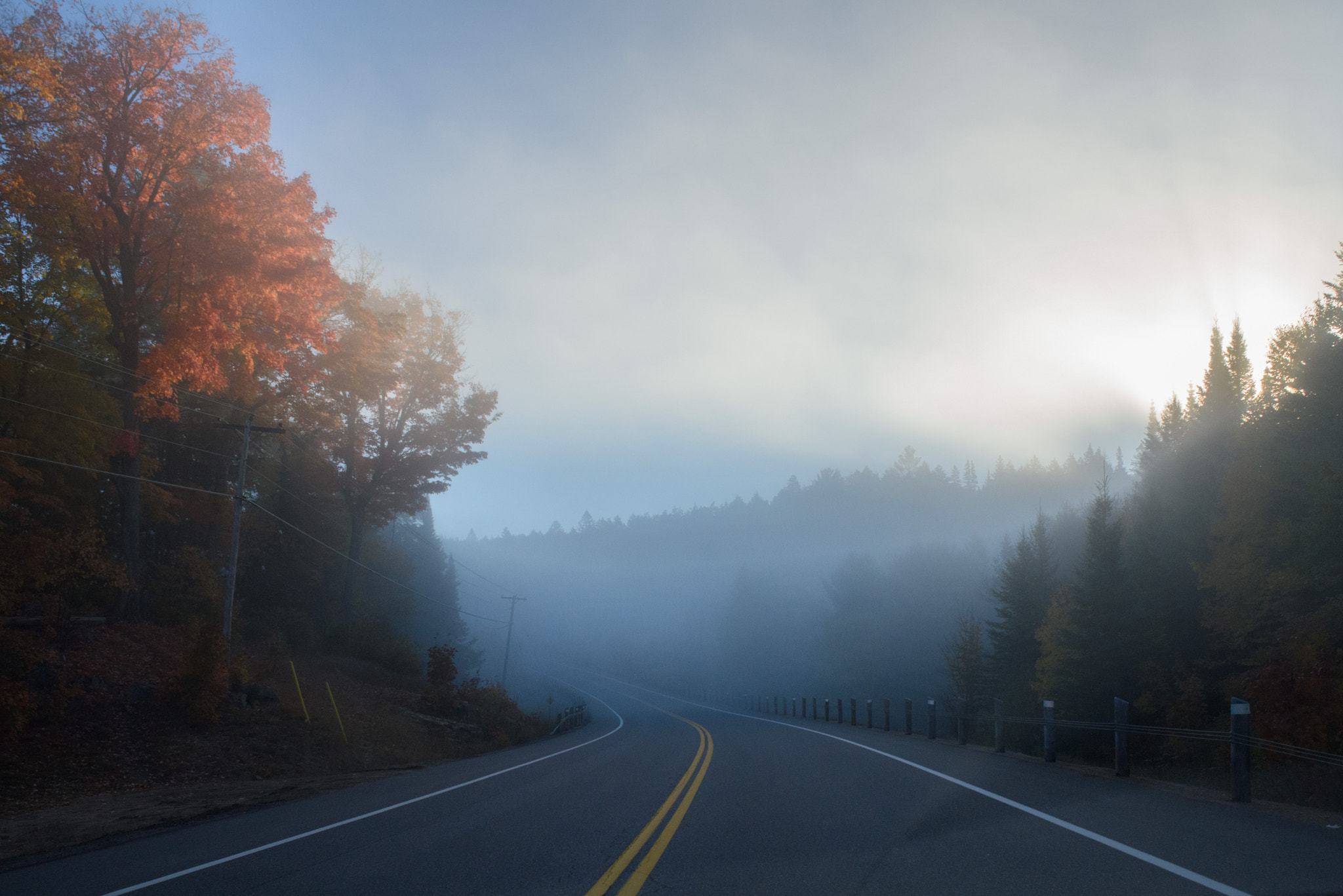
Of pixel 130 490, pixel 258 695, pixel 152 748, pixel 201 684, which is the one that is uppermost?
pixel 130 490

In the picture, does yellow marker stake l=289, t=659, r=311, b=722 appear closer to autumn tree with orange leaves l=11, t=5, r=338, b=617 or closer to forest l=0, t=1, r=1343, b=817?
forest l=0, t=1, r=1343, b=817

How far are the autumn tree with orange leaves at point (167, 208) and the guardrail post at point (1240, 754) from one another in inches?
827

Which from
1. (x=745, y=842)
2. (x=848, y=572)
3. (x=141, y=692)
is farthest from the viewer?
(x=848, y=572)

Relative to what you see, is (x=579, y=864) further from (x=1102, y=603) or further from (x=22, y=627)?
(x=1102, y=603)

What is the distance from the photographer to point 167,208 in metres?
18.7

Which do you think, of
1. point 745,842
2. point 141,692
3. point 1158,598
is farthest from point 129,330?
point 1158,598

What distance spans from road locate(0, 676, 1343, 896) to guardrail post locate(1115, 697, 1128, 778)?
1.27 feet

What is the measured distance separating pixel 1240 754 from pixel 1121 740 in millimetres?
2053

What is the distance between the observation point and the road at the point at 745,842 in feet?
17.6

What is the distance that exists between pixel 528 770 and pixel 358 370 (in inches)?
750

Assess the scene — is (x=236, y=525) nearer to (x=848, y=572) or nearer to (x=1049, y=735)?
(x=1049, y=735)

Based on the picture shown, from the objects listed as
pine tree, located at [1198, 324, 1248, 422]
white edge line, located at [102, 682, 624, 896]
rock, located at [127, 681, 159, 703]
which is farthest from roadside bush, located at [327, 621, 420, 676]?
pine tree, located at [1198, 324, 1248, 422]

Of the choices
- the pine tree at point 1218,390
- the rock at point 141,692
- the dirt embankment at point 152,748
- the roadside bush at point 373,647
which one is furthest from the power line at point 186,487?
the pine tree at point 1218,390

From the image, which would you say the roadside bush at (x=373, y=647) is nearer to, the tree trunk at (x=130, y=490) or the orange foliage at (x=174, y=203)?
the tree trunk at (x=130, y=490)
